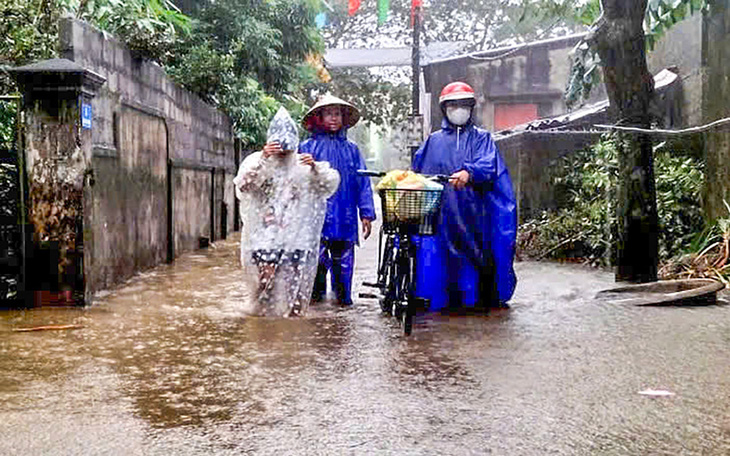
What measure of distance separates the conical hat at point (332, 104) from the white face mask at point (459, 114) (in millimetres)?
899

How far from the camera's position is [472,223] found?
24.5 feet


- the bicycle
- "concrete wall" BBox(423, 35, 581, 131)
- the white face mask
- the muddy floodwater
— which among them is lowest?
the muddy floodwater

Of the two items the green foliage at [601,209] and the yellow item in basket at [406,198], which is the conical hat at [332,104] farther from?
the green foliage at [601,209]

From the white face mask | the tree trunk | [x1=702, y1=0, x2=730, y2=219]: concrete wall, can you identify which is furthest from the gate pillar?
[x1=702, y1=0, x2=730, y2=219]: concrete wall

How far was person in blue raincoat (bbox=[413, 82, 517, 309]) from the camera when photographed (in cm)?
739

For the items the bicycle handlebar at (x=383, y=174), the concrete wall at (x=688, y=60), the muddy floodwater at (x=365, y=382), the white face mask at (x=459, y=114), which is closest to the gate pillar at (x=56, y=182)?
the muddy floodwater at (x=365, y=382)

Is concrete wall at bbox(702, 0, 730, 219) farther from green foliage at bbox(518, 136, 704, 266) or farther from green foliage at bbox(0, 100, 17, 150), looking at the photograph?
green foliage at bbox(0, 100, 17, 150)

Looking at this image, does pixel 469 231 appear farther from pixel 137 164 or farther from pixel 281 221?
pixel 137 164

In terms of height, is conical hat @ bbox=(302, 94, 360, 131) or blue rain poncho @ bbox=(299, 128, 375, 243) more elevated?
conical hat @ bbox=(302, 94, 360, 131)

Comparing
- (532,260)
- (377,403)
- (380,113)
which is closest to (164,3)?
(532,260)

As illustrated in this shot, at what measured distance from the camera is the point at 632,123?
28.1ft

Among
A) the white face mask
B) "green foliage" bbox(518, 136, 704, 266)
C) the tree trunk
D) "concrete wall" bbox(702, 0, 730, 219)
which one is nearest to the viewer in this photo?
the white face mask

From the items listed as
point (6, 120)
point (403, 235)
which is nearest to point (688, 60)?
point (403, 235)

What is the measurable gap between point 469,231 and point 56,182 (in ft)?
11.3
